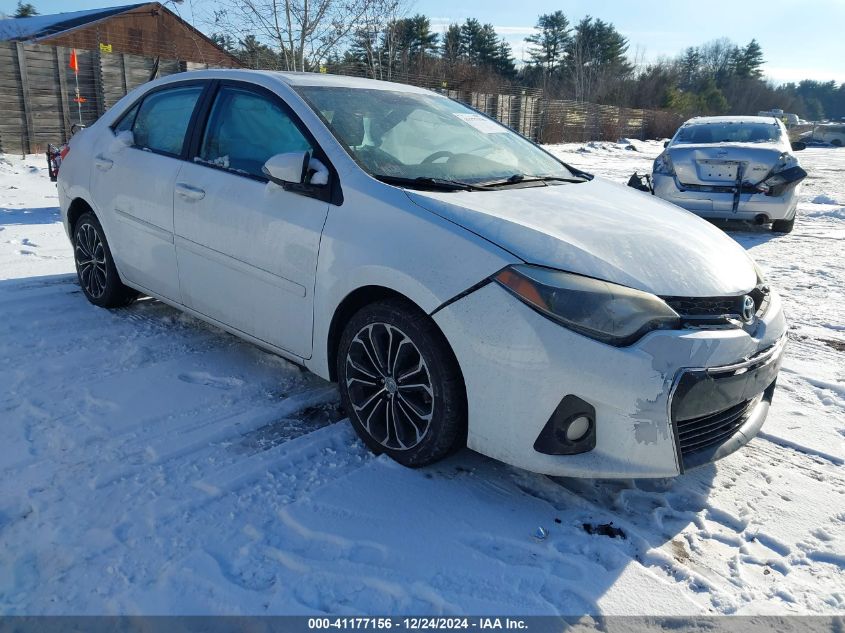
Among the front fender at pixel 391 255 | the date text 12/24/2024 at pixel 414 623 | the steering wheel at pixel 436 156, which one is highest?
the steering wheel at pixel 436 156

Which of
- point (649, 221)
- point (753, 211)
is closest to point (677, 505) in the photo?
point (649, 221)

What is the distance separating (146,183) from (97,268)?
3.32 ft

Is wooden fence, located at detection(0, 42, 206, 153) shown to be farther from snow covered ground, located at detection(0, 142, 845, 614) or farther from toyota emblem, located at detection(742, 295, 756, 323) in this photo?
toyota emblem, located at detection(742, 295, 756, 323)

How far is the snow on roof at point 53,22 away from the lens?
2981 cm

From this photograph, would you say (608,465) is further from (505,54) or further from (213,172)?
(505,54)

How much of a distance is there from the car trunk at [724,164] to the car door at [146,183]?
6367 mm

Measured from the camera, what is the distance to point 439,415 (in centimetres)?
260

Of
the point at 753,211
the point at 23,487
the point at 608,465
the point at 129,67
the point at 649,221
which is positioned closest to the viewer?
the point at 608,465

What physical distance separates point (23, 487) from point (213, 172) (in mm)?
1820

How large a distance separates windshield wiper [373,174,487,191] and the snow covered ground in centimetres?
122

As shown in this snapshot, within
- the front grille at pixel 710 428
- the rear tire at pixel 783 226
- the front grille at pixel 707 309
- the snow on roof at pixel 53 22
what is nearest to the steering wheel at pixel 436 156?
the front grille at pixel 707 309

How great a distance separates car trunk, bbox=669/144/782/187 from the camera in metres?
7.93

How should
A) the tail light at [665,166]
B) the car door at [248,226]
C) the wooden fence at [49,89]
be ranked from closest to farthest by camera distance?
the car door at [248,226] → the tail light at [665,166] → the wooden fence at [49,89]

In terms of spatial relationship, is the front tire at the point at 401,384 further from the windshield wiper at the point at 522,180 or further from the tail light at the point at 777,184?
the tail light at the point at 777,184
